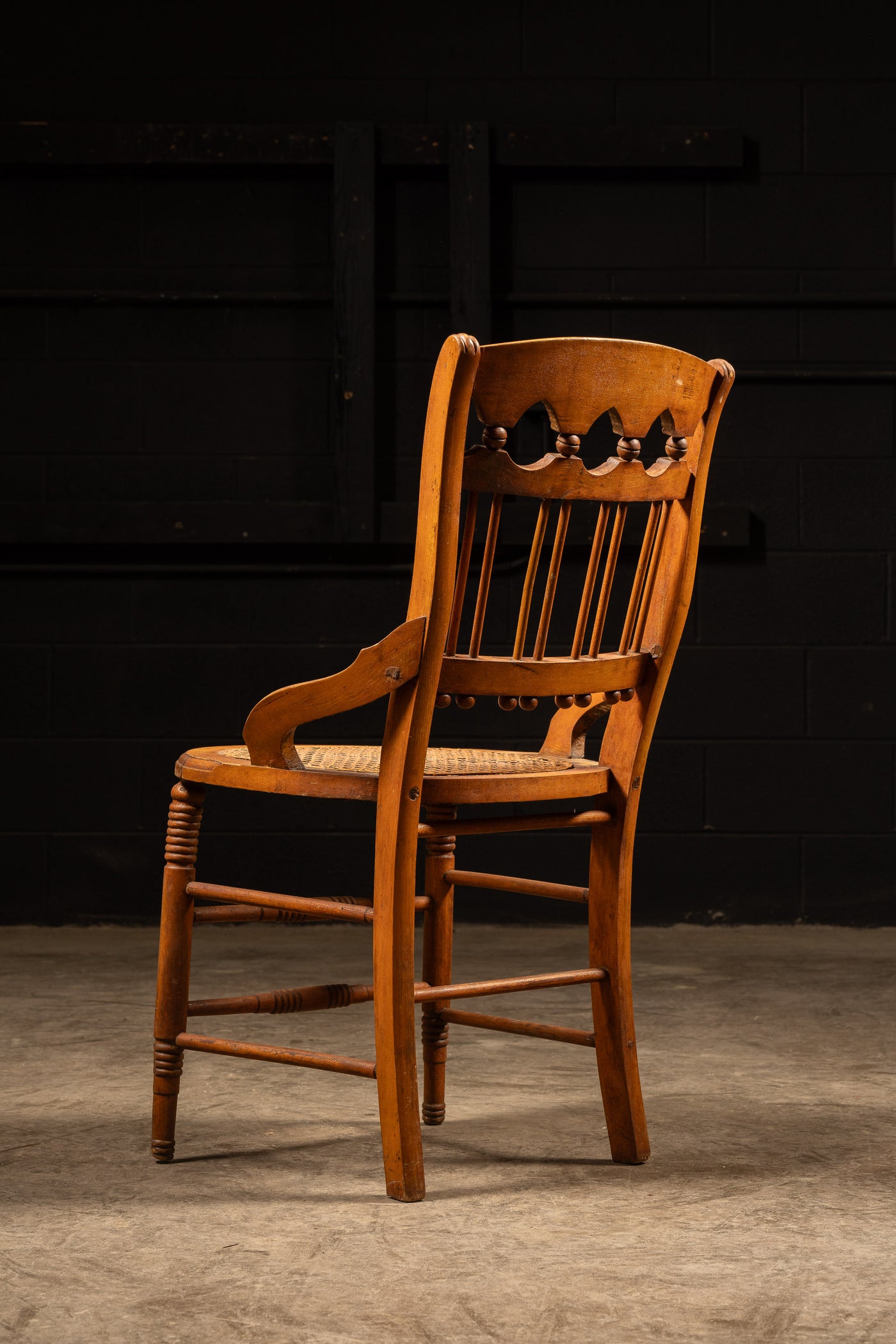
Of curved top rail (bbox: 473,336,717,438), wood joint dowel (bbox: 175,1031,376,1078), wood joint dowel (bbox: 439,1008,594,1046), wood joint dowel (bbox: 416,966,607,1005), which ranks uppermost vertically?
curved top rail (bbox: 473,336,717,438)

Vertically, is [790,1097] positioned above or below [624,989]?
below

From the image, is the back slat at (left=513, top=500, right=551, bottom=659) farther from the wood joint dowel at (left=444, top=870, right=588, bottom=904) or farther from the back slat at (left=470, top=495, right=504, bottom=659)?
the wood joint dowel at (left=444, top=870, right=588, bottom=904)

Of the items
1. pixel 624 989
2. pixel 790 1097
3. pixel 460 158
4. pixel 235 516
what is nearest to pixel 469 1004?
pixel 790 1097

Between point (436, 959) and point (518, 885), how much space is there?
0.56 ft

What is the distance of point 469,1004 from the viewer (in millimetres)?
2771

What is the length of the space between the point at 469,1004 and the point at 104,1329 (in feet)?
4.74

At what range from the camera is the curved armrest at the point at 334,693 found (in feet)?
5.30

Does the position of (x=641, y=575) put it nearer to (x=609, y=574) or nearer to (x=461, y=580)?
(x=609, y=574)

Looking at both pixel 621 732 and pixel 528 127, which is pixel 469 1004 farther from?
pixel 528 127

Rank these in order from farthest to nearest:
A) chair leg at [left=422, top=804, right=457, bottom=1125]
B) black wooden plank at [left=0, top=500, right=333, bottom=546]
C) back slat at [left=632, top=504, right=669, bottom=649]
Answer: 1. black wooden plank at [left=0, top=500, right=333, bottom=546]
2. chair leg at [left=422, top=804, right=457, bottom=1125]
3. back slat at [left=632, top=504, right=669, bottom=649]

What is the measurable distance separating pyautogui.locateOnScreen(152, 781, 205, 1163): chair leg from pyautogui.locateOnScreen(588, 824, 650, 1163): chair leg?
19.5 inches

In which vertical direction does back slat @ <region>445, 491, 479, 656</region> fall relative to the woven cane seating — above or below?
above

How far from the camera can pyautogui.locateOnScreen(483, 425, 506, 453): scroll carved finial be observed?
1616 mm

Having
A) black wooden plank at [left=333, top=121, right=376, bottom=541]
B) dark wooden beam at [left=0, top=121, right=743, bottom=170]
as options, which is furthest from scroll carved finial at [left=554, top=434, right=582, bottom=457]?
dark wooden beam at [left=0, top=121, right=743, bottom=170]
